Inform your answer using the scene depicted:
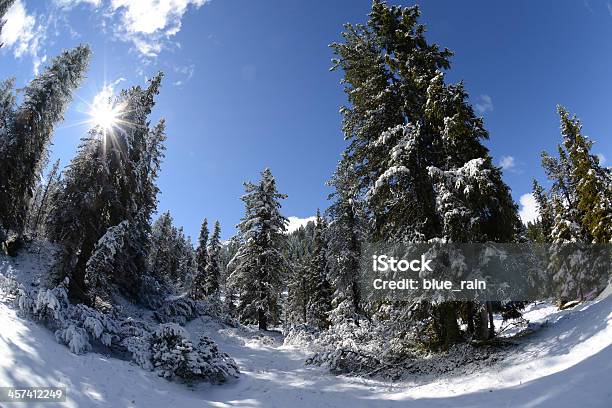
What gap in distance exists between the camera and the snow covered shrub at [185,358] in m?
13.2

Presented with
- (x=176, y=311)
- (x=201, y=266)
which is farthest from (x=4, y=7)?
(x=201, y=266)

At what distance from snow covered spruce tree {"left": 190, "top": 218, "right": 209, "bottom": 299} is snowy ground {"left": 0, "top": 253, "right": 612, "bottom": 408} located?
36.4 m

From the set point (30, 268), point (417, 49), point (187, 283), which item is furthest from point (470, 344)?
point (187, 283)

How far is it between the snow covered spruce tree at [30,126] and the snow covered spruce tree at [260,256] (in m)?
15.0

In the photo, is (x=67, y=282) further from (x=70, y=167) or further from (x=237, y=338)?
(x=237, y=338)

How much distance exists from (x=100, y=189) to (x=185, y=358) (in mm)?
9517

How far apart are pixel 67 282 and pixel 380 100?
16128 millimetres

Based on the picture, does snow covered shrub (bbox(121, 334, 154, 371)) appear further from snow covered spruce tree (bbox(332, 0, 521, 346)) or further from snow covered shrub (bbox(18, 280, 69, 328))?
snow covered spruce tree (bbox(332, 0, 521, 346))

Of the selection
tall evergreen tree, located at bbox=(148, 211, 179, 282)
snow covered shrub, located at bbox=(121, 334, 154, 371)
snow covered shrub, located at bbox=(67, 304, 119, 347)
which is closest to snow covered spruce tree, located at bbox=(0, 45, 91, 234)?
snow covered shrub, located at bbox=(67, 304, 119, 347)

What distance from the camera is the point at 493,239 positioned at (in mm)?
13617

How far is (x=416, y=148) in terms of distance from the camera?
15336 mm

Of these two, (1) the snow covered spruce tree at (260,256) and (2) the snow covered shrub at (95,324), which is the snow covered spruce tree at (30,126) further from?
(1) the snow covered spruce tree at (260,256)

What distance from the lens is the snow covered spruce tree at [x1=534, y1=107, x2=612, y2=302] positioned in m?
27.3

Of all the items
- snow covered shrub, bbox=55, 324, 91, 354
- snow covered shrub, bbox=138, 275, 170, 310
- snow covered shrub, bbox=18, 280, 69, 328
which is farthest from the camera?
snow covered shrub, bbox=138, 275, 170, 310
